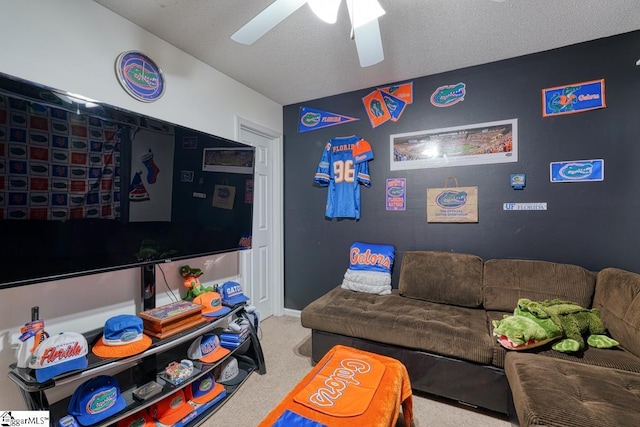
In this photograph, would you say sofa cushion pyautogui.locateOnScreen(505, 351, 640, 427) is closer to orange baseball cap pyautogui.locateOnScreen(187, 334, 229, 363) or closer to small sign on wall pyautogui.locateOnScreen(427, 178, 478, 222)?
small sign on wall pyautogui.locateOnScreen(427, 178, 478, 222)

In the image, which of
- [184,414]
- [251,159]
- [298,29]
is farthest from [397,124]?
[184,414]

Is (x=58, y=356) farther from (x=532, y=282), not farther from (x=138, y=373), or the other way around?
(x=532, y=282)

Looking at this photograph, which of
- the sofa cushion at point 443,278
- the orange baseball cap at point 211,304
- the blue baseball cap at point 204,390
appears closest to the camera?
the blue baseball cap at point 204,390

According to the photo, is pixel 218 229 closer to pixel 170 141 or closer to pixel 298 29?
pixel 170 141

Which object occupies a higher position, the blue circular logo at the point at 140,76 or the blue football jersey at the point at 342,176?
the blue circular logo at the point at 140,76

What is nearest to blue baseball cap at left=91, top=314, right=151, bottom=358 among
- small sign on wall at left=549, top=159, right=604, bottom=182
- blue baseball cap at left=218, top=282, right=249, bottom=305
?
blue baseball cap at left=218, top=282, right=249, bottom=305

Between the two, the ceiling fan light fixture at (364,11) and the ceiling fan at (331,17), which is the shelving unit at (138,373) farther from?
the ceiling fan light fixture at (364,11)

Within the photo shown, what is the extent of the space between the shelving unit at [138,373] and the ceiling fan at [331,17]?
174cm

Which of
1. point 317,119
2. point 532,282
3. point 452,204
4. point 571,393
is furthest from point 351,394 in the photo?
point 317,119

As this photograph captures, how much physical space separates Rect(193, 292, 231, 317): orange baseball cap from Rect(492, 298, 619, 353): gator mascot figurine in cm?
178

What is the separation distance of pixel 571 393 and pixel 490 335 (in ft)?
1.88

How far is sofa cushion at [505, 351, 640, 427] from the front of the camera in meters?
1.06

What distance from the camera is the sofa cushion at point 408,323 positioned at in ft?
5.71

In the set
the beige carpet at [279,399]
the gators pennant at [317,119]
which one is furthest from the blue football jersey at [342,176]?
the beige carpet at [279,399]
